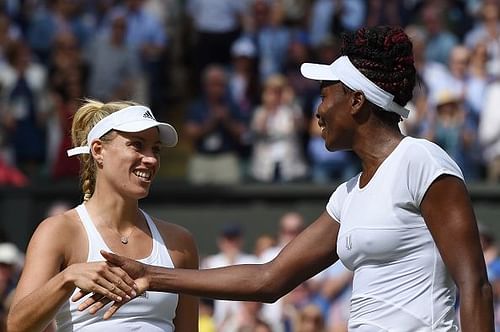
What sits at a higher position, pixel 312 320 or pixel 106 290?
pixel 106 290

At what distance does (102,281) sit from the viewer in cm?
450

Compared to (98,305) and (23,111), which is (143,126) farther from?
(23,111)

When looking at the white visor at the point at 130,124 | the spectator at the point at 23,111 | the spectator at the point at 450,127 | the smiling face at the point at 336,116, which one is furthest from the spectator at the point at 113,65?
the smiling face at the point at 336,116

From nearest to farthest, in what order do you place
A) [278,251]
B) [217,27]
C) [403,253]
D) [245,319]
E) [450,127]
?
1. [403,253]
2. [245,319]
3. [278,251]
4. [450,127]
5. [217,27]

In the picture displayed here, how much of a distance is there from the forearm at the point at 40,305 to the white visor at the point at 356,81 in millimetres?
1137

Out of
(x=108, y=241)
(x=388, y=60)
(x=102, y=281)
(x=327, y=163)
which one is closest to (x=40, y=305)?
(x=102, y=281)

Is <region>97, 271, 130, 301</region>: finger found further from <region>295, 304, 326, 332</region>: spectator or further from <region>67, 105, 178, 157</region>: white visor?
<region>295, 304, 326, 332</region>: spectator

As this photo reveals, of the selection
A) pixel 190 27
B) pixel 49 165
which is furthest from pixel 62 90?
pixel 190 27

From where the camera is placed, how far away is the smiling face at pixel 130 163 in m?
4.90

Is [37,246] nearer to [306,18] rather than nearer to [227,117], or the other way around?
[227,117]

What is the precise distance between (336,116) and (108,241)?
105 centimetres

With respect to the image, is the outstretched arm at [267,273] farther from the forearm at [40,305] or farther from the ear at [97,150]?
the ear at [97,150]

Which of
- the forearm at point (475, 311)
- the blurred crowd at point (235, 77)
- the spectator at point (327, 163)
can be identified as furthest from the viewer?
the spectator at point (327, 163)

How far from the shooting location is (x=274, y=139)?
41.1ft
